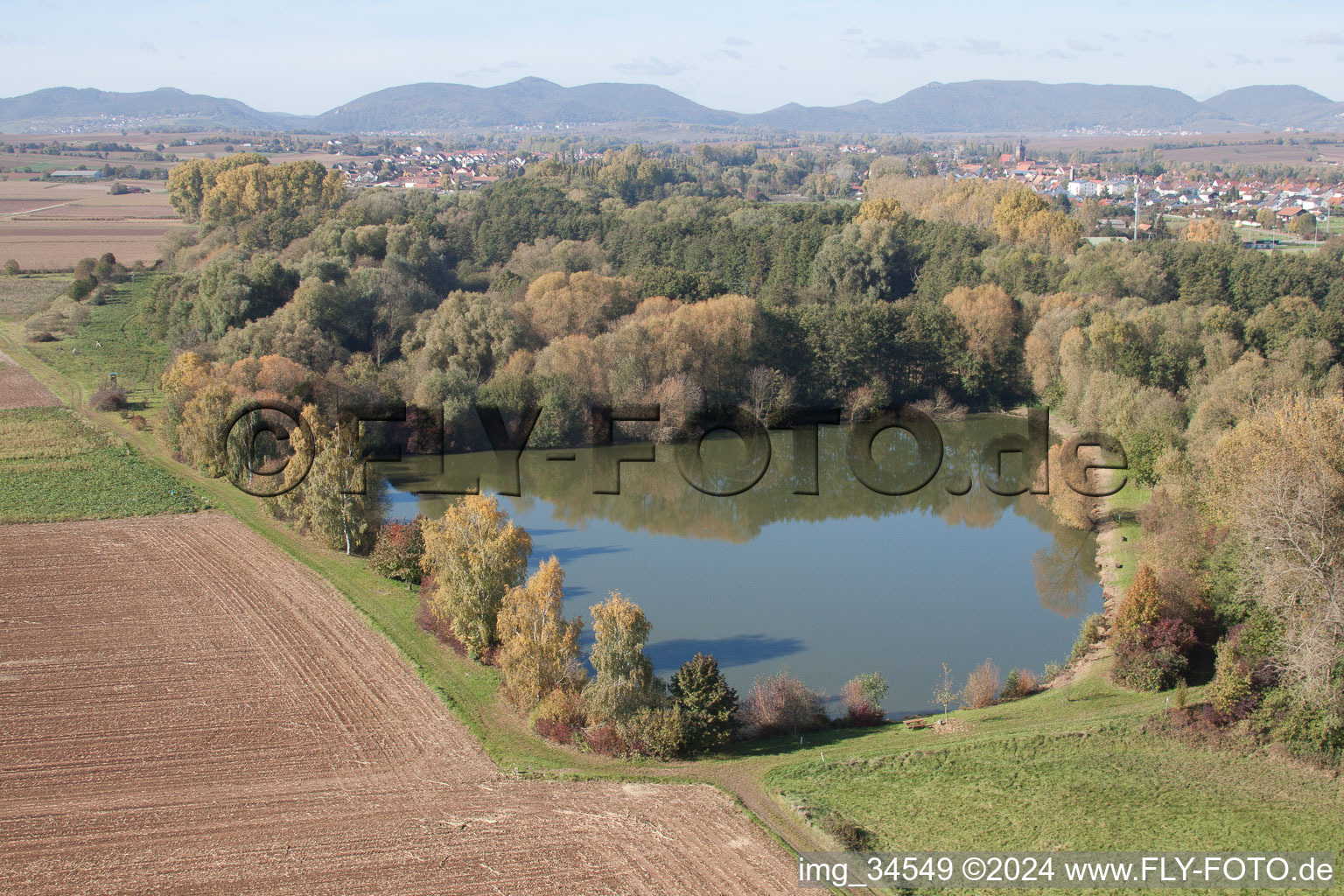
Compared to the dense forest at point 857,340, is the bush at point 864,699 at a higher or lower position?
lower

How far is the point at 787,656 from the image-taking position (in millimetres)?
15453

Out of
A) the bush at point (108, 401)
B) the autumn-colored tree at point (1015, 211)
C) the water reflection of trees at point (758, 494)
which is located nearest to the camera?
the water reflection of trees at point (758, 494)

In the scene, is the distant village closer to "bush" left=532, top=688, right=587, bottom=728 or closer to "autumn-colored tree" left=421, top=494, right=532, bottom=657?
"autumn-colored tree" left=421, top=494, right=532, bottom=657

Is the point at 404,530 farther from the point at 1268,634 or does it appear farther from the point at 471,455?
the point at 1268,634

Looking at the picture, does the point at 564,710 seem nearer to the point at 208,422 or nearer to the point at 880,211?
the point at 208,422

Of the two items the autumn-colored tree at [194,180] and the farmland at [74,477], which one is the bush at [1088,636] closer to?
the farmland at [74,477]

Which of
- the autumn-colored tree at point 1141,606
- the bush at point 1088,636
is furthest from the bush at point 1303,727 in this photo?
the bush at point 1088,636

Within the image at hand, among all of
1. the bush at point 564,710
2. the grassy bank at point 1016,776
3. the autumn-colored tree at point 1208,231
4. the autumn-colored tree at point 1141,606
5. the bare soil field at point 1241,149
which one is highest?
the bare soil field at point 1241,149

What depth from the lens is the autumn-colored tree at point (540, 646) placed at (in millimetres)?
12805

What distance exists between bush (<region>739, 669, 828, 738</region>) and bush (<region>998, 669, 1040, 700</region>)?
279 cm

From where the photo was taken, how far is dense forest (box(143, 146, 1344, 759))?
13.7 meters

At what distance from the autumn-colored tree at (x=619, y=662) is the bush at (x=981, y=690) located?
4406mm

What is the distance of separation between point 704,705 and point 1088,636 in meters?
6.57

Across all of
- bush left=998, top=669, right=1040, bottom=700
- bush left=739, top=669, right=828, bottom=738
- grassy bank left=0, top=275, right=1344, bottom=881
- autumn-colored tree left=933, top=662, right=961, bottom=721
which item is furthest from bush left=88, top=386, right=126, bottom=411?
bush left=998, top=669, right=1040, bottom=700
